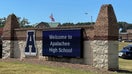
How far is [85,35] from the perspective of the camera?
2255cm

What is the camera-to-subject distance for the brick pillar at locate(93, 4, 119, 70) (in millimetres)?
21047

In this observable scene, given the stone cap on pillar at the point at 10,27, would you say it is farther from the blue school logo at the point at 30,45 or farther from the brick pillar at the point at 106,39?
the brick pillar at the point at 106,39

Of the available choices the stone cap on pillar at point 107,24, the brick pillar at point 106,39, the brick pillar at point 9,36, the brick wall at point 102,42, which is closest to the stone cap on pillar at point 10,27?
the brick pillar at point 9,36

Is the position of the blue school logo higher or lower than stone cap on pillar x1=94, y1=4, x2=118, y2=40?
lower

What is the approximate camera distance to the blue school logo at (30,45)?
26.9 meters

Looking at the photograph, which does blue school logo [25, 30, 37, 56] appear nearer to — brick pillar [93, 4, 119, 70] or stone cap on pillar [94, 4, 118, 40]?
brick pillar [93, 4, 119, 70]

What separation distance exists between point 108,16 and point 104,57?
98.1 inches

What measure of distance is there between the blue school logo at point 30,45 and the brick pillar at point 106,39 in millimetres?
6826

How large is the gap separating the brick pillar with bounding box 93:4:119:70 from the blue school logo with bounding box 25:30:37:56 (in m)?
6.83

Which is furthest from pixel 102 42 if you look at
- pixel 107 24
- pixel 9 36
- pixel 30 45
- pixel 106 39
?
pixel 9 36

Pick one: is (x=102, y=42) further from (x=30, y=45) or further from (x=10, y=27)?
(x=10, y=27)

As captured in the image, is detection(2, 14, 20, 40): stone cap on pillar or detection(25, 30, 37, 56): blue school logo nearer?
detection(25, 30, 37, 56): blue school logo

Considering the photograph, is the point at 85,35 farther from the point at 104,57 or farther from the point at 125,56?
the point at 125,56

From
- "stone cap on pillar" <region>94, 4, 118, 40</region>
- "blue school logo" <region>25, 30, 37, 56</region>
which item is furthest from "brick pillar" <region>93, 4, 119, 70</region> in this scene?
"blue school logo" <region>25, 30, 37, 56</region>
